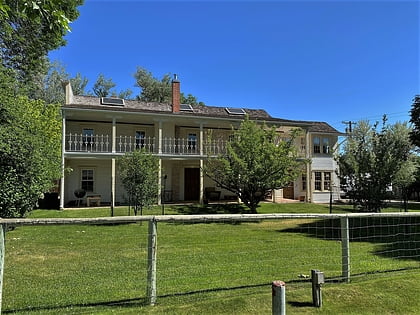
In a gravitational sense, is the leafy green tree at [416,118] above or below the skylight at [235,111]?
below

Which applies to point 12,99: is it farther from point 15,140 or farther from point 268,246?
point 268,246

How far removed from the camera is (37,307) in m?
4.29

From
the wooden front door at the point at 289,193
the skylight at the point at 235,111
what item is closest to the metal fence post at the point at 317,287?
the skylight at the point at 235,111

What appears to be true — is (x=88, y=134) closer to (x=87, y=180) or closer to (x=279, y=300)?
(x=87, y=180)

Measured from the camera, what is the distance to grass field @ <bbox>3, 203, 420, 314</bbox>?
4336 mm

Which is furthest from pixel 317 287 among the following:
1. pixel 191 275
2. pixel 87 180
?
pixel 87 180

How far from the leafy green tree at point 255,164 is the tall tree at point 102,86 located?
3280 centimetres

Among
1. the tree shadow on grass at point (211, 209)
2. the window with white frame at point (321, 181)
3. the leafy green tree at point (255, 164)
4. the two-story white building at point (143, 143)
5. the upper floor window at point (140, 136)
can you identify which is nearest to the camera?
the leafy green tree at point (255, 164)

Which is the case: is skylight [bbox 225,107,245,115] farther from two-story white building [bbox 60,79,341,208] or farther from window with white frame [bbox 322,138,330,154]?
window with white frame [bbox 322,138,330,154]

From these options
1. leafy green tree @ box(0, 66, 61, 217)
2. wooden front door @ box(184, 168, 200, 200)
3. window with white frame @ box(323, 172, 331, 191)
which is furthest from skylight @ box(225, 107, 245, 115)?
leafy green tree @ box(0, 66, 61, 217)

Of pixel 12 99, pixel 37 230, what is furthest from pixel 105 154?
pixel 12 99

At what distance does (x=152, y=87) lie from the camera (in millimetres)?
46281

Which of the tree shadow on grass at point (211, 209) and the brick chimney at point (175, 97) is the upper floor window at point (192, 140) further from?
the tree shadow on grass at point (211, 209)

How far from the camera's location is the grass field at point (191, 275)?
434 centimetres
